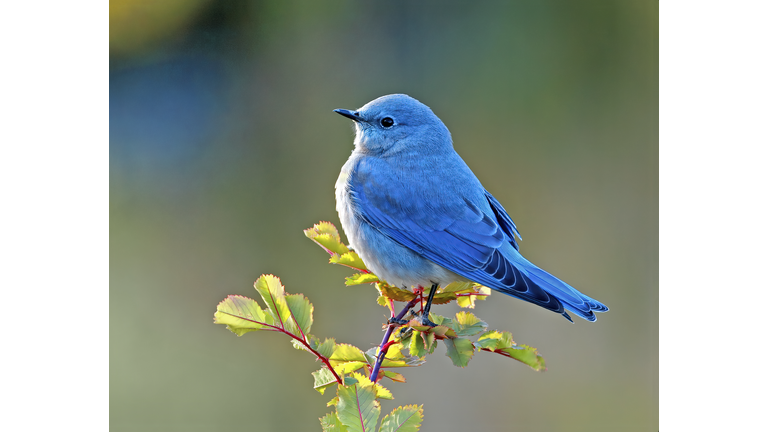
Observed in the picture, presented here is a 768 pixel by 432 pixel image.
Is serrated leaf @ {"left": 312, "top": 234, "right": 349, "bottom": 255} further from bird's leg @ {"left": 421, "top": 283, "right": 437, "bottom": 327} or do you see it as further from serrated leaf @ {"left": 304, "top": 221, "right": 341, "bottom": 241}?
bird's leg @ {"left": 421, "top": 283, "right": 437, "bottom": 327}

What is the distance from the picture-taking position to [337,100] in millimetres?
4359

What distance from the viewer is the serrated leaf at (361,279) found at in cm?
202

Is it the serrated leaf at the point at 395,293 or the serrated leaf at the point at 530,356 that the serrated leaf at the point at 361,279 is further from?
the serrated leaf at the point at 530,356

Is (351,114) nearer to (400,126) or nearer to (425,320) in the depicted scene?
(400,126)

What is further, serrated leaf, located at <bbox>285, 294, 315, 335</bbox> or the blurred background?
the blurred background

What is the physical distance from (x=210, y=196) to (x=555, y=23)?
2.65 meters

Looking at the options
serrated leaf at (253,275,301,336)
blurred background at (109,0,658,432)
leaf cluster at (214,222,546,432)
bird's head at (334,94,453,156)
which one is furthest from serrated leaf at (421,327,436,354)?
blurred background at (109,0,658,432)

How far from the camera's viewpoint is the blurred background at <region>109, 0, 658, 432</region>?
3793mm

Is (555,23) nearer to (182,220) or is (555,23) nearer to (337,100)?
(337,100)

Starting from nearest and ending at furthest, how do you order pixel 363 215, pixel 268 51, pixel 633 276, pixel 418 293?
pixel 418 293
pixel 363 215
pixel 633 276
pixel 268 51

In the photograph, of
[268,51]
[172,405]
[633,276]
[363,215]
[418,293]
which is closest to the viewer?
[418,293]

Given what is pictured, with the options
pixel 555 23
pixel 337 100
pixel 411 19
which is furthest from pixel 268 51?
pixel 555 23

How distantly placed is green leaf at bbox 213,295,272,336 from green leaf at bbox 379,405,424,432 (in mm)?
412

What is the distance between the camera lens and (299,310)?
1.67 metres
